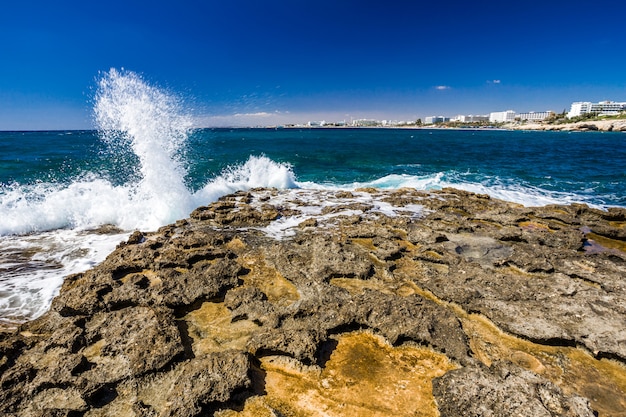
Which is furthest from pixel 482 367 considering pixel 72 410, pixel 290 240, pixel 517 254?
pixel 290 240

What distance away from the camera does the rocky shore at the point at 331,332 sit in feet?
10.3

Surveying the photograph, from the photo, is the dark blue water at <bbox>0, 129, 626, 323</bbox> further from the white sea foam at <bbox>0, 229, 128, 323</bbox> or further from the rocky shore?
the rocky shore

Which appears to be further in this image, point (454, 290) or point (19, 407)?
point (454, 290)

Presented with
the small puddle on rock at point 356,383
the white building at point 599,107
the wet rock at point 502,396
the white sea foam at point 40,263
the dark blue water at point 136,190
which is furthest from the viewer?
the white building at point 599,107

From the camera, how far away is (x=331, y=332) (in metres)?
4.23

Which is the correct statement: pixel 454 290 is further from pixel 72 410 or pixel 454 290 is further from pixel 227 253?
pixel 72 410

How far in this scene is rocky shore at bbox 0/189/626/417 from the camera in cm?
315

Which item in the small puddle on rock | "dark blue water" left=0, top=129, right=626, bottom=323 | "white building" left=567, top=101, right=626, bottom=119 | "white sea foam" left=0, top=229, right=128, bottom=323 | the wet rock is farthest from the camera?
"white building" left=567, top=101, right=626, bottom=119

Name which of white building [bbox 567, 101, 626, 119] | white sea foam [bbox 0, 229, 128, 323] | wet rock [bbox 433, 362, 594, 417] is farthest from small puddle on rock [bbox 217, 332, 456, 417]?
white building [bbox 567, 101, 626, 119]

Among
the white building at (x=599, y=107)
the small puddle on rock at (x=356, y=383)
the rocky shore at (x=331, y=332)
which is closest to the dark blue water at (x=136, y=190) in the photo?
the rocky shore at (x=331, y=332)

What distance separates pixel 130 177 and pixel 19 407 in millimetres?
17873

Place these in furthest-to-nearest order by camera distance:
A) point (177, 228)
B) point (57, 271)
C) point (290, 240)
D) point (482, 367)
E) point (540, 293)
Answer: point (177, 228), point (290, 240), point (57, 271), point (540, 293), point (482, 367)

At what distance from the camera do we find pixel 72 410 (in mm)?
2955

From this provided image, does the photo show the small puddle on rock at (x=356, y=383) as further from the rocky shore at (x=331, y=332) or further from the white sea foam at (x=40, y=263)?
the white sea foam at (x=40, y=263)
